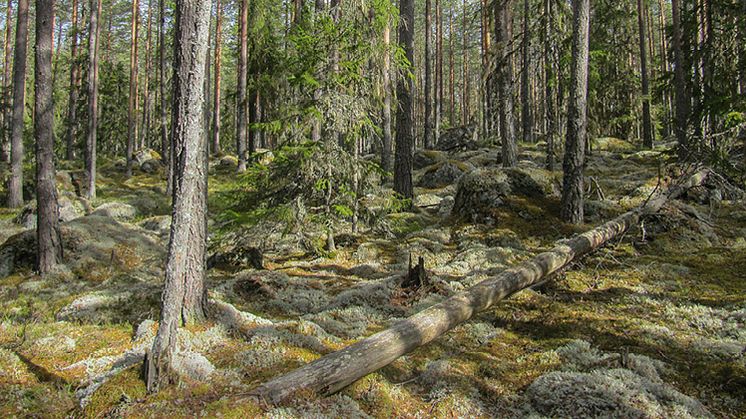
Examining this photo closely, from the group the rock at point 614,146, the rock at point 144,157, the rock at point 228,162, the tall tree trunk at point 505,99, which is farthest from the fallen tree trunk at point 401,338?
the rock at point 144,157

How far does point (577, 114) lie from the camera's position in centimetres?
1063

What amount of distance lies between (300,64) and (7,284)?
7.92 metres

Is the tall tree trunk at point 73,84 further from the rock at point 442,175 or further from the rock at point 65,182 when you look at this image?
the rock at point 442,175

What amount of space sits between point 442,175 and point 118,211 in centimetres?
1446

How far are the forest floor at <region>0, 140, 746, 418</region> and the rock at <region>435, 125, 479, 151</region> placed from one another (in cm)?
1558

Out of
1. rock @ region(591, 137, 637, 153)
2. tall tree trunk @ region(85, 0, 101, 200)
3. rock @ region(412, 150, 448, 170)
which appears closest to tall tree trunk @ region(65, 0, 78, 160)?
tall tree trunk @ region(85, 0, 101, 200)

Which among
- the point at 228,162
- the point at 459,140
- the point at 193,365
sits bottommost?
the point at 193,365

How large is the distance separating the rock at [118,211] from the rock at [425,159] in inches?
575

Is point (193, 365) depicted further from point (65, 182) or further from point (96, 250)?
point (65, 182)

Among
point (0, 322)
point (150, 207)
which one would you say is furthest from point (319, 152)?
point (150, 207)

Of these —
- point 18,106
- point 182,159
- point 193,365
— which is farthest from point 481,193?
point 18,106

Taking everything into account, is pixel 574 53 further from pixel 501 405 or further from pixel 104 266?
pixel 104 266

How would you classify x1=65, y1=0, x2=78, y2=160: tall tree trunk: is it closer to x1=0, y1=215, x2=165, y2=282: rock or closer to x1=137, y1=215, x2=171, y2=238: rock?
x1=137, y1=215, x2=171, y2=238: rock

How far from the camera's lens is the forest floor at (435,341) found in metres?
4.28
